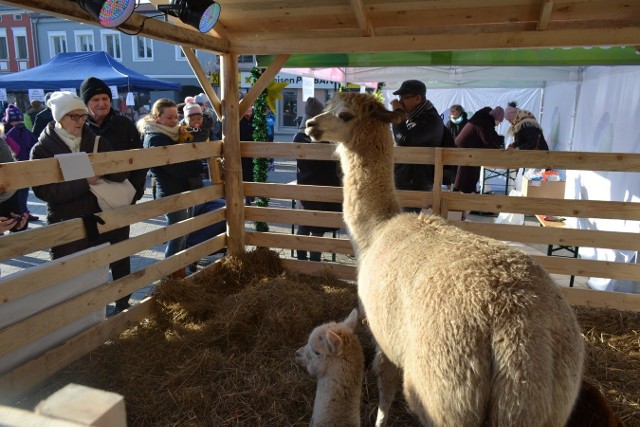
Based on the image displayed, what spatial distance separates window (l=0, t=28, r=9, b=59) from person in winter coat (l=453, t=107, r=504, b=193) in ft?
116

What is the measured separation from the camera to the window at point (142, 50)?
28625mm

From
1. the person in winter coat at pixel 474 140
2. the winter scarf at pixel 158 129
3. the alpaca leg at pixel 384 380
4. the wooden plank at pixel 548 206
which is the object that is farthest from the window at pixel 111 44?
the alpaca leg at pixel 384 380

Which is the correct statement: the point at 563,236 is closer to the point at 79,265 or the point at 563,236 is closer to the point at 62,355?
the point at 79,265

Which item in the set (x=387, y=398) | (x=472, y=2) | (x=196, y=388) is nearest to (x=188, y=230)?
(x=196, y=388)

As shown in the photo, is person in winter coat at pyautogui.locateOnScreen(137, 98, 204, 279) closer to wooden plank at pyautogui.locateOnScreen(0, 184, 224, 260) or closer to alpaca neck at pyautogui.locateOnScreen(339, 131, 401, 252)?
wooden plank at pyautogui.locateOnScreen(0, 184, 224, 260)

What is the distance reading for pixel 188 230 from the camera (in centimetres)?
449

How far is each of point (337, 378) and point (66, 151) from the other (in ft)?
8.95

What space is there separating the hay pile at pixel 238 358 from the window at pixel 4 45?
36114 mm

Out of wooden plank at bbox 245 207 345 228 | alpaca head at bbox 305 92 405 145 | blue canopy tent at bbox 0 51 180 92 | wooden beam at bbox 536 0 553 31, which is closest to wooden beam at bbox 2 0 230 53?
alpaca head at bbox 305 92 405 145

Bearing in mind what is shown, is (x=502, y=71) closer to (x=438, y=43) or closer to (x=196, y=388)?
(x=438, y=43)

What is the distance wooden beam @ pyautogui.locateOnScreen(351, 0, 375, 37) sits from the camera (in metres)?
3.80

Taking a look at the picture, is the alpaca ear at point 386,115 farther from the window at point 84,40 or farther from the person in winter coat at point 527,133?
the window at point 84,40

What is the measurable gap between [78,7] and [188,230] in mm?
2197

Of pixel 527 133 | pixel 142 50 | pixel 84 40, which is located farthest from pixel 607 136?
pixel 84 40
